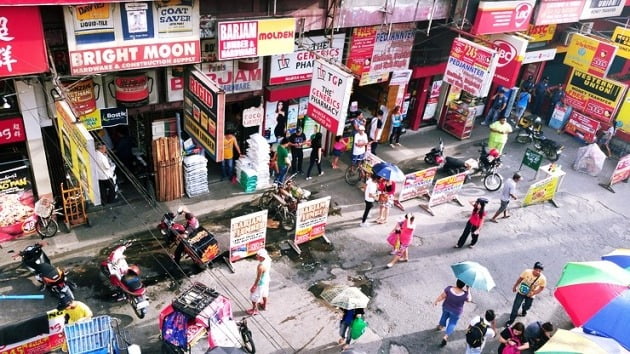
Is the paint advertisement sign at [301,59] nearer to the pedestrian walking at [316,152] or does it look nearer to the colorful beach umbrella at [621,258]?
the pedestrian walking at [316,152]

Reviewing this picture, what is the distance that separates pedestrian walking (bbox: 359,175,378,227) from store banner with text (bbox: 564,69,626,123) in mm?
13097

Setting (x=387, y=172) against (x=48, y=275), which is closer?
(x=48, y=275)

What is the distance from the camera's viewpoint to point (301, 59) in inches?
694

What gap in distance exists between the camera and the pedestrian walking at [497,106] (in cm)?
2400

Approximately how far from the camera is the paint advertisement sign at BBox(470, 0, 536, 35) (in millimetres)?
19788

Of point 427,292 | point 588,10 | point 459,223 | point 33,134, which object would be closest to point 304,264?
point 427,292

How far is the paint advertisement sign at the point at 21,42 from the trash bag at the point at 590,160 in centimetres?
1960

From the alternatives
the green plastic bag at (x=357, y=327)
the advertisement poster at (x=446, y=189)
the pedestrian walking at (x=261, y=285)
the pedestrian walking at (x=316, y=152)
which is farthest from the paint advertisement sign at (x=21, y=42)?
the advertisement poster at (x=446, y=189)

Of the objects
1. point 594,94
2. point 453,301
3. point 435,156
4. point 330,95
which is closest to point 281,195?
point 330,95

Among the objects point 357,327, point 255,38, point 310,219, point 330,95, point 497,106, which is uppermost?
point 255,38

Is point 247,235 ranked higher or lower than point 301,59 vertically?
lower

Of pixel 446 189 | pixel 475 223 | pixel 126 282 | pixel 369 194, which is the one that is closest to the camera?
pixel 126 282

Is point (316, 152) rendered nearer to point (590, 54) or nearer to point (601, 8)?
point (590, 54)

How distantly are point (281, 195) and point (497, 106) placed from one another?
1288 cm
